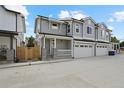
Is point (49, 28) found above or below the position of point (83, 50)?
above

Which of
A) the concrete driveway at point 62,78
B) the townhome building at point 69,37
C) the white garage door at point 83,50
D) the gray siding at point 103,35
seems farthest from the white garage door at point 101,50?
the concrete driveway at point 62,78

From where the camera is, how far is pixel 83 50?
2505 centimetres

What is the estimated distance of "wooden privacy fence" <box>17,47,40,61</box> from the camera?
16984 millimetres

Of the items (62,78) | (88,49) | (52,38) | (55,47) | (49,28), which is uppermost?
(49,28)

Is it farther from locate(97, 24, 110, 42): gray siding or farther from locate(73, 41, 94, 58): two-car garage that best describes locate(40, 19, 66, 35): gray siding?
locate(97, 24, 110, 42): gray siding

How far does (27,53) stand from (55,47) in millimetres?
4778

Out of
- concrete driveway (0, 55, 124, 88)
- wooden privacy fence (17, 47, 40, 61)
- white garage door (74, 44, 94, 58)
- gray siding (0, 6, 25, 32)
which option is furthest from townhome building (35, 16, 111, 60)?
concrete driveway (0, 55, 124, 88)

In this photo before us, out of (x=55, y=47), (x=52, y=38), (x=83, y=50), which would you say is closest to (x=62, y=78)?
(x=55, y=47)

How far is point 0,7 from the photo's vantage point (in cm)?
1658

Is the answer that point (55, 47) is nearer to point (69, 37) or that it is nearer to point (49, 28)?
point (69, 37)
